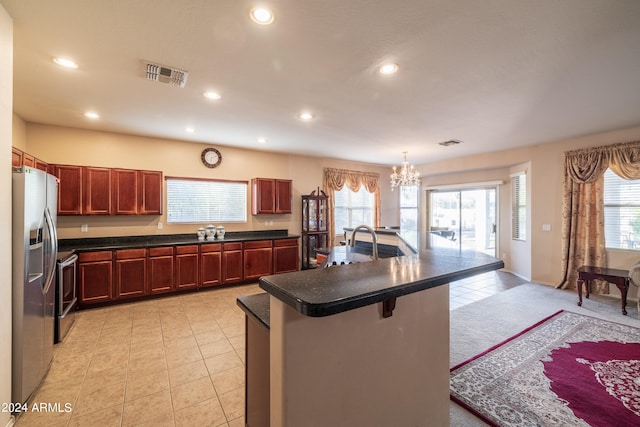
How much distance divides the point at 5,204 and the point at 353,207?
20.9 feet

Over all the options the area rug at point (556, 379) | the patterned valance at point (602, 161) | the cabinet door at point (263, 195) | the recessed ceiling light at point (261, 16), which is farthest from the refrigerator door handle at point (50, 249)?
the patterned valance at point (602, 161)

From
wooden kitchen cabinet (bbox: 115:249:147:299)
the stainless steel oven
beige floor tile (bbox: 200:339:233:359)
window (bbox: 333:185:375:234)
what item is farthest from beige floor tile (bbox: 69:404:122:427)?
window (bbox: 333:185:375:234)

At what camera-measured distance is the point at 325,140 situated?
5102mm

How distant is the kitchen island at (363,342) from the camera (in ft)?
3.38

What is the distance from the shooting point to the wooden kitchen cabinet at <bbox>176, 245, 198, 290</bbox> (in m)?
4.62

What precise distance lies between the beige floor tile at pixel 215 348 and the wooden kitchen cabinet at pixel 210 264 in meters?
2.02

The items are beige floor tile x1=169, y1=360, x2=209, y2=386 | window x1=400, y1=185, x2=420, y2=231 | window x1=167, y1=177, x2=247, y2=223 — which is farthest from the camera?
window x1=400, y1=185, x2=420, y2=231

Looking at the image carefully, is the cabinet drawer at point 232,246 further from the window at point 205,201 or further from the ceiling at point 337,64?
the ceiling at point 337,64

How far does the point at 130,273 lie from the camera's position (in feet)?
13.9

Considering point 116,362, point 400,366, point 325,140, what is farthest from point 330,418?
point 325,140

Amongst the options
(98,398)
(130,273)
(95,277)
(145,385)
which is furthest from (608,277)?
(95,277)

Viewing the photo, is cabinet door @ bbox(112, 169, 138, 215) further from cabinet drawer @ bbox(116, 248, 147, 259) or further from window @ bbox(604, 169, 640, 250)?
window @ bbox(604, 169, 640, 250)

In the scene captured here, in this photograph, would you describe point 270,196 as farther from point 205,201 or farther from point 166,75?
point 166,75

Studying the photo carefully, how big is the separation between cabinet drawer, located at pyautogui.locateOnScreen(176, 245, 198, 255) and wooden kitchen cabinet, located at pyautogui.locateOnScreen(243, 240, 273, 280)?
2.90 ft
